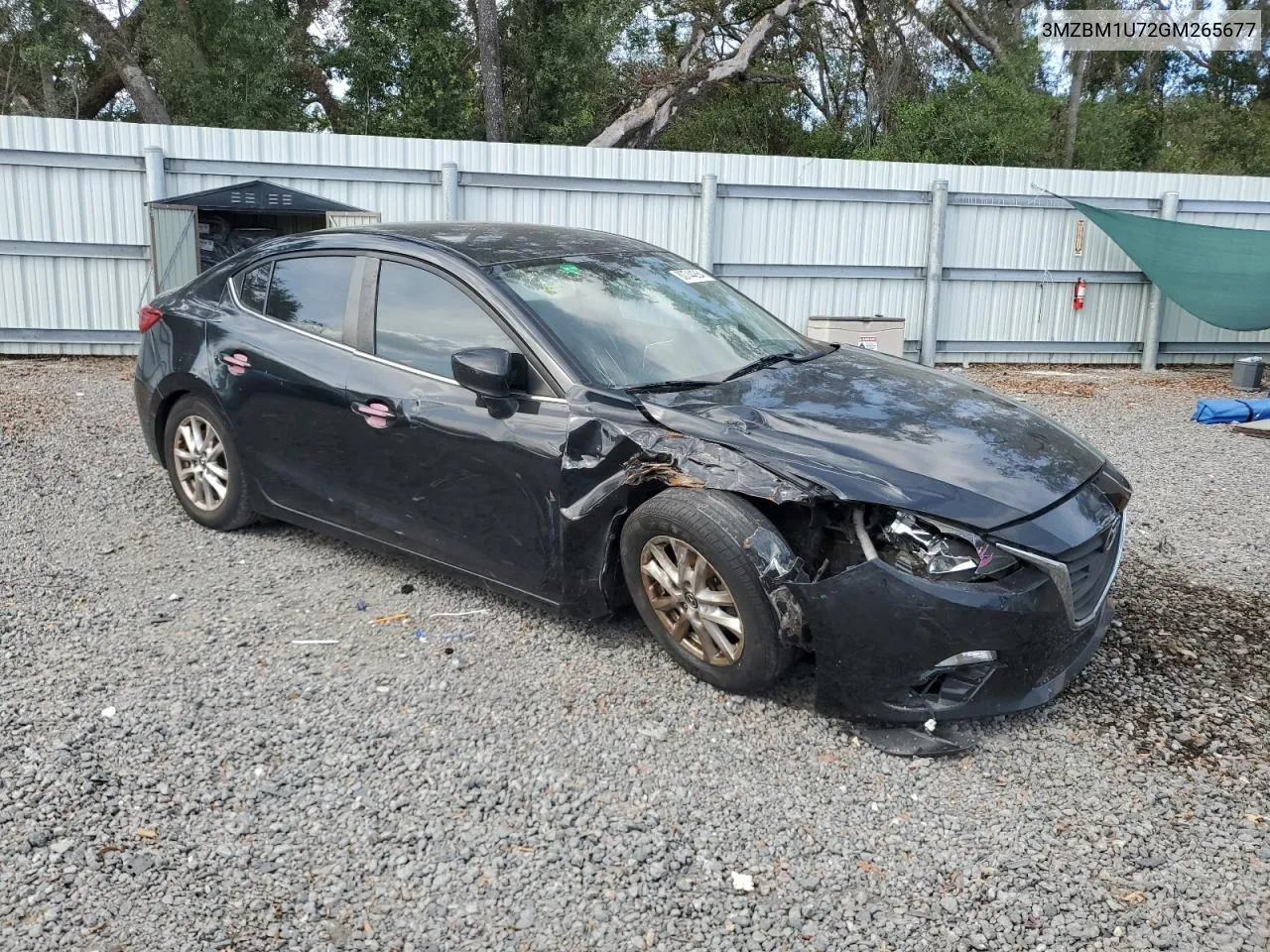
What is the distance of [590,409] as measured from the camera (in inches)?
156

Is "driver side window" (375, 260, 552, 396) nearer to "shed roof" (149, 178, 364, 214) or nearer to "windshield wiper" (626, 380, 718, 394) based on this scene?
"windshield wiper" (626, 380, 718, 394)

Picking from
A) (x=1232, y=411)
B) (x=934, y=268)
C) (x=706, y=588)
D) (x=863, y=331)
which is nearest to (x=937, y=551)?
(x=706, y=588)

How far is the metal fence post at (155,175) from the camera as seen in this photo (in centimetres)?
1073

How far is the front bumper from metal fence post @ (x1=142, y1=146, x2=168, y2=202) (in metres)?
9.45

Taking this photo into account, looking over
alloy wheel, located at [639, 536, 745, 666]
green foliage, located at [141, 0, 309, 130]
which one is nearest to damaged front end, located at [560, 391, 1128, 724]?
alloy wheel, located at [639, 536, 745, 666]

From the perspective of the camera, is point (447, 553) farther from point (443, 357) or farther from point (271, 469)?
point (271, 469)

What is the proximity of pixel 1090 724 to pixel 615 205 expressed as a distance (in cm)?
923

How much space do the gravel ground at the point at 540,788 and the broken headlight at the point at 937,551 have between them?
612 millimetres

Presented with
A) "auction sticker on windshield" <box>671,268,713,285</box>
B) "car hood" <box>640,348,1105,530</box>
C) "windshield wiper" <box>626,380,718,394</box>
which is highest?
"auction sticker on windshield" <box>671,268,713,285</box>

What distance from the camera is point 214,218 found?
414 inches

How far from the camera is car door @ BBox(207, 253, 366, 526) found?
15.4 ft

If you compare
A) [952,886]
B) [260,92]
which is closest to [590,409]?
[952,886]

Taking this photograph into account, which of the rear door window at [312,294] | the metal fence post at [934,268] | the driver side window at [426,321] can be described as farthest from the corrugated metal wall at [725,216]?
the driver side window at [426,321]

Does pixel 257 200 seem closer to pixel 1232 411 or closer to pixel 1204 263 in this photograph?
pixel 1232 411
